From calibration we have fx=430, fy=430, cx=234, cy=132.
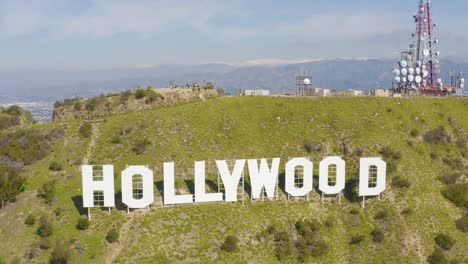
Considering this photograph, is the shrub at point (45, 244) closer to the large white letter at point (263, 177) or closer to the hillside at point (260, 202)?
the hillside at point (260, 202)

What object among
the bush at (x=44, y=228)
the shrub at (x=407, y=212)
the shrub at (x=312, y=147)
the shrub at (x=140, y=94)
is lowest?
the shrub at (x=407, y=212)

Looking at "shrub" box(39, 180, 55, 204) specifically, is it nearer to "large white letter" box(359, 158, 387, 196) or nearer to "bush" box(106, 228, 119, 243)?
"bush" box(106, 228, 119, 243)

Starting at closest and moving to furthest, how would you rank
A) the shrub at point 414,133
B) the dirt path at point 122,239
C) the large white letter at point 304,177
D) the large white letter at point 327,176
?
the dirt path at point 122,239
the large white letter at point 304,177
the large white letter at point 327,176
the shrub at point 414,133

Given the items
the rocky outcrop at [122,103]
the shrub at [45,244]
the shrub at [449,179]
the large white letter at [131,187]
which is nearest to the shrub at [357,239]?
the shrub at [449,179]

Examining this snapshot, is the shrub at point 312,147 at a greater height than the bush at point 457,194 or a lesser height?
greater

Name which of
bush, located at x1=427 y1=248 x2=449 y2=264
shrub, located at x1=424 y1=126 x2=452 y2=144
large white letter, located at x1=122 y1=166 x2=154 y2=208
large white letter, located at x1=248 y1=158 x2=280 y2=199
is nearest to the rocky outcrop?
large white letter, located at x1=122 y1=166 x2=154 y2=208

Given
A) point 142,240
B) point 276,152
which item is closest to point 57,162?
point 142,240

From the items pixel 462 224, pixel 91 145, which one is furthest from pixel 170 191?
pixel 462 224

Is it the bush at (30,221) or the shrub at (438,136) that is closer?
the bush at (30,221)

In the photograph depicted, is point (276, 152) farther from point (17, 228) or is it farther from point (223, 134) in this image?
point (17, 228)
